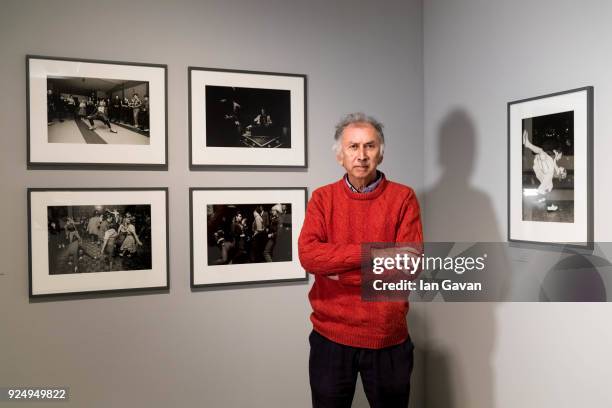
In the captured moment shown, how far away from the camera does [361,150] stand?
2.03m

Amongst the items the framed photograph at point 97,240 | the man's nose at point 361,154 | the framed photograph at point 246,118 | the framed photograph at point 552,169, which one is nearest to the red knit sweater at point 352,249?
the man's nose at point 361,154

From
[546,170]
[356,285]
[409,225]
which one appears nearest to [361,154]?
[409,225]

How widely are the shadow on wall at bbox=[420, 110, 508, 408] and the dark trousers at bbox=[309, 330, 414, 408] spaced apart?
64 centimetres

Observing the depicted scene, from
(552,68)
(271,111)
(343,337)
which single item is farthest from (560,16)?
(343,337)

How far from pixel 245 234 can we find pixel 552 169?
1426 millimetres

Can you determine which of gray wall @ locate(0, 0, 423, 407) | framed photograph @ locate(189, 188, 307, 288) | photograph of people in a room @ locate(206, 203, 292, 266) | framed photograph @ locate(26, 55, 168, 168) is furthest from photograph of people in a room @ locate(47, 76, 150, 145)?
photograph of people in a room @ locate(206, 203, 292, 266)

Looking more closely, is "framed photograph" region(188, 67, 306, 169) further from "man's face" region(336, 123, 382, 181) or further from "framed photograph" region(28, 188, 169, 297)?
"man's face" region(336, 123, 382, 181)

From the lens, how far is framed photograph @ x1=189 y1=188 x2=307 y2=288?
8.30ft

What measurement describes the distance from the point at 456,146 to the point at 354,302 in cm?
114

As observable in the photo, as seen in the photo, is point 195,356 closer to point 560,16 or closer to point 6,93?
point 6,93

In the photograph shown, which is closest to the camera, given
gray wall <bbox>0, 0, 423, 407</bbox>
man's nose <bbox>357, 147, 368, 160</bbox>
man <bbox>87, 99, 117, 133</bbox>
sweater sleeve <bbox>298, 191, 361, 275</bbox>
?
sweater sleeve <bbox>298, 191, 361, 275</bbox>

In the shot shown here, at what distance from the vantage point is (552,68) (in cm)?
210

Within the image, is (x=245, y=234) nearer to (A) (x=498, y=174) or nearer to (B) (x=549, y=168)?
(A) (x=498, y=174)

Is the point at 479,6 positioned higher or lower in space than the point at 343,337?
higher
